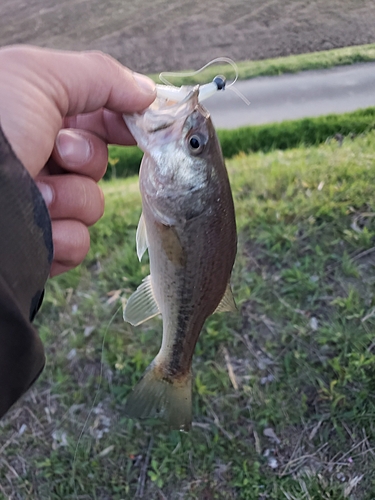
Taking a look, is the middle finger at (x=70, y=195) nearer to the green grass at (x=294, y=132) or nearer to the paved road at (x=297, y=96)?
the green grass at (x=294, y=132)

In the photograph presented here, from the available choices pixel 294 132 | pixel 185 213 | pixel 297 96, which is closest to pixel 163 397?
pixel 185 213

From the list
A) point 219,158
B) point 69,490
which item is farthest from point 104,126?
point 69,490

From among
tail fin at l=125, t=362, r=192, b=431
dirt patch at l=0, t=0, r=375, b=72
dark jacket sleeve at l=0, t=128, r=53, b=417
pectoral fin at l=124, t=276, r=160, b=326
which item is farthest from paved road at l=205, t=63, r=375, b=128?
dark jacket sleeve at l=0, t=128, r=53, b=417

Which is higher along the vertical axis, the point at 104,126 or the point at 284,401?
the point at 104,126

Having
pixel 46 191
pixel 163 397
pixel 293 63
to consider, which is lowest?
pixel 163 397

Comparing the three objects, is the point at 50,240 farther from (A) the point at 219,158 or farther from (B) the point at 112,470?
(B) the point at 112,470

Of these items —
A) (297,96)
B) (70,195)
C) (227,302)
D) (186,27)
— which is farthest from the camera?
(186,27)

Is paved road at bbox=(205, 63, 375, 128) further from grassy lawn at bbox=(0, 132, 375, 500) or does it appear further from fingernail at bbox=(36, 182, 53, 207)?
fingernail at bbox=(36, 182, 53, 207)

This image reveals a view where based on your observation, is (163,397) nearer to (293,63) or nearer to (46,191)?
(46,191)
